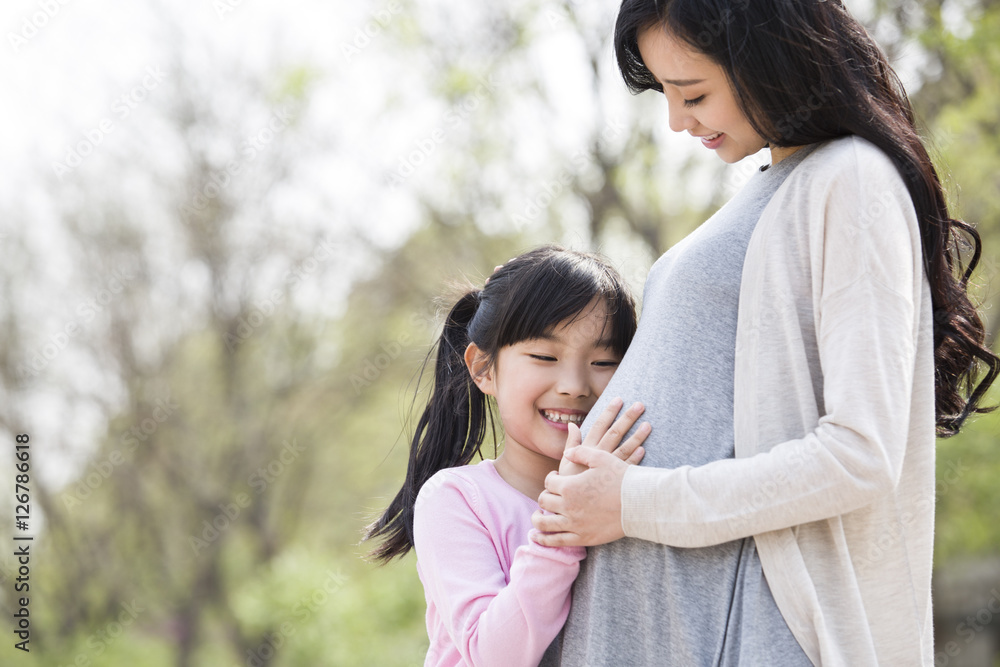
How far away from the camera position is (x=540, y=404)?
6.60ft

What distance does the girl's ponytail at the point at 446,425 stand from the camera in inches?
93.2

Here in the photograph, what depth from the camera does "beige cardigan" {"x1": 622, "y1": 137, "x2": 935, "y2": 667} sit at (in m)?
1.40

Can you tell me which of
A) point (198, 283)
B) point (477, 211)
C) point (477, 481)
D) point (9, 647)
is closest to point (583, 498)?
point (477, 481)

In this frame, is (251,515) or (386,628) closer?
(386,628)

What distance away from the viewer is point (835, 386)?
142 cm

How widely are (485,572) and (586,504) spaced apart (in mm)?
361

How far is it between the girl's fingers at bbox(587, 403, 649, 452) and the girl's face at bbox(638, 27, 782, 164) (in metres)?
0.54

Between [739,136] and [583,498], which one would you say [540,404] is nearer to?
[583,498]

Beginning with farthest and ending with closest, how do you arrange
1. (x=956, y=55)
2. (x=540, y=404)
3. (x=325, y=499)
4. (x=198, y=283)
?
(x=325, y=499) < (x=198, y=283) < (x=956, y=55) < (x=540, y=404)

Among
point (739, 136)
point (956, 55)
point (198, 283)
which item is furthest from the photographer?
point (198, 283)

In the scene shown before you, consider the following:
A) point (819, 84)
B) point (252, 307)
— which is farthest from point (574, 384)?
point (252, 307)

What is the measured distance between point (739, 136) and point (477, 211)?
7.65 meters

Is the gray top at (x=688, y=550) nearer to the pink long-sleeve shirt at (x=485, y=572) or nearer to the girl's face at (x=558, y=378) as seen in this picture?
the pink long-sleeve shirt at (x=485, y=572)

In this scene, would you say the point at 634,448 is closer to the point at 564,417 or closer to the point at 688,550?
the point at 688,550
